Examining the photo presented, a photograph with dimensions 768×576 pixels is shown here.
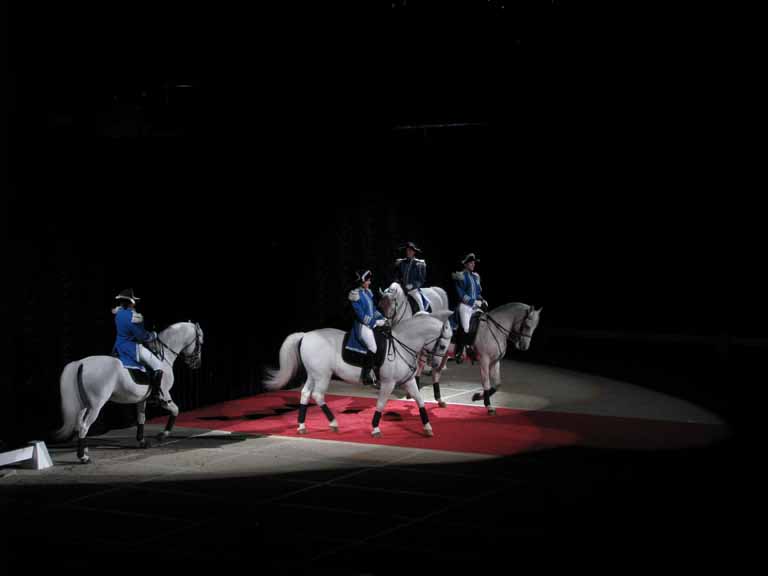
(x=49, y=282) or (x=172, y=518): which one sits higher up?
(x=49, y=282)

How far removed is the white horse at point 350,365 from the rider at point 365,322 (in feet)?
0.48

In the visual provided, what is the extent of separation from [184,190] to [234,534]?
17.7ft

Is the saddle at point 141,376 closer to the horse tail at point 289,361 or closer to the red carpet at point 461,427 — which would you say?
the horse tail at point 289,361

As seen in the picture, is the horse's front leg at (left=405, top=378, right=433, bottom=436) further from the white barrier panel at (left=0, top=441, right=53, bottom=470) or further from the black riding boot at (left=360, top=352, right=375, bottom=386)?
the white barrier panel at (left=0, top=441, right=53, bottom=470)

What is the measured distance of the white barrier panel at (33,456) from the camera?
29.2 ft

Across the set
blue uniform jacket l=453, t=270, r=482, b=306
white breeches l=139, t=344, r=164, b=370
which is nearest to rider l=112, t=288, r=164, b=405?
white breeches l=139, t=344, r=164, b=370

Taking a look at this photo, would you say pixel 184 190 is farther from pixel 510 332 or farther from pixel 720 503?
pixel 720 503

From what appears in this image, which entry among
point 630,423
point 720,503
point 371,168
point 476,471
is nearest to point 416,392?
point 476,471

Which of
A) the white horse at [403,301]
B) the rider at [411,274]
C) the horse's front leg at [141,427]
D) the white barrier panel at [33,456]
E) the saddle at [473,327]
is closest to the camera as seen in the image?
the white barrier panel at [33,456]

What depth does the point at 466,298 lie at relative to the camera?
12609 millimetres

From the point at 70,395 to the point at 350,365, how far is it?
2.86m

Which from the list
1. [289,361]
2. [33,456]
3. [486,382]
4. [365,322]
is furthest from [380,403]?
[33,456]

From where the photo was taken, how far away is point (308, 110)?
1258cm

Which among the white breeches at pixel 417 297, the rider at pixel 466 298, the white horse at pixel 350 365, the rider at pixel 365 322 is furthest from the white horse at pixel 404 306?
the rider at pixel 365 322
